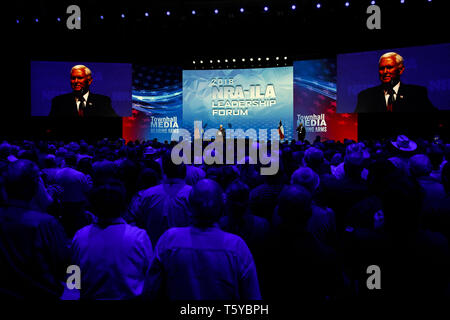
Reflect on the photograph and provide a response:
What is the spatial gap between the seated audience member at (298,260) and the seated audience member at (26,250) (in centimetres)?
117

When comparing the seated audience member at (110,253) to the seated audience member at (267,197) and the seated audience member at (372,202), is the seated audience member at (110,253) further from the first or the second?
the seated audience member at (372,202)

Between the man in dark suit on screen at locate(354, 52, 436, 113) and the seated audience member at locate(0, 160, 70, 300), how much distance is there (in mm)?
13197

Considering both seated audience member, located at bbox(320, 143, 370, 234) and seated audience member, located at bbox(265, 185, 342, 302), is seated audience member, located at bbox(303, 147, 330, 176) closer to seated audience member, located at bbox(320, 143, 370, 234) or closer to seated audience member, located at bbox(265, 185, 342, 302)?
seated audience member, located at bbox(320, 143, 370, 234)

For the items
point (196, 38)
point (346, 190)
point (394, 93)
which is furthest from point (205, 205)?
point (196, 38)

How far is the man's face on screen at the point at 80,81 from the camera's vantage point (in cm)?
1538

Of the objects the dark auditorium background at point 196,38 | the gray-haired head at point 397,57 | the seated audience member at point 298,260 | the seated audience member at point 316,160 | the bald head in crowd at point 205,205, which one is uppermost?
the dark auditorium background at point 196,38

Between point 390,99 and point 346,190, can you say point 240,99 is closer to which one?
point 390,99

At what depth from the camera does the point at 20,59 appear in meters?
15.5

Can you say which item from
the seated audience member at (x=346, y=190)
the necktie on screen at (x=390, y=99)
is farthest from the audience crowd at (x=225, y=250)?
the necktie on screen at (x=390, y=99)

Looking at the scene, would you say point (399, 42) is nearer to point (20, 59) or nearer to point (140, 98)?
point (140, 98)

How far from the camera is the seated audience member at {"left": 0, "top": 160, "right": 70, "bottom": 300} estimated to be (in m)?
2.02

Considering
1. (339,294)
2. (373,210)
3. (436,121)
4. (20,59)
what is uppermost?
(20,59)
